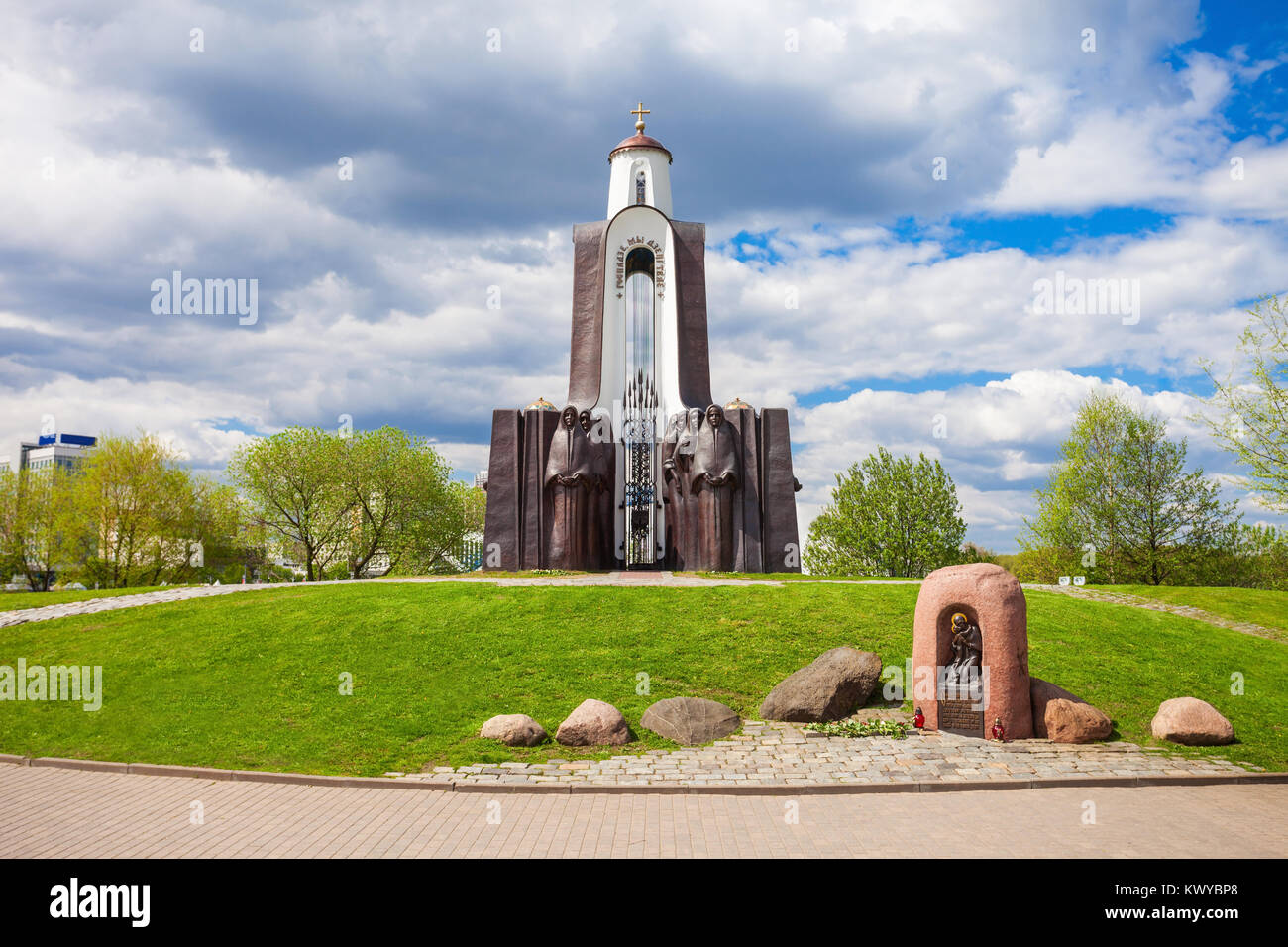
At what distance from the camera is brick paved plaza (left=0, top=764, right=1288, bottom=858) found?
6402mm

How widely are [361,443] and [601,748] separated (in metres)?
30.1

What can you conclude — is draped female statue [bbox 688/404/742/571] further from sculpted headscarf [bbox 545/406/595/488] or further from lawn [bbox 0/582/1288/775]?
lawn [bbox 0/582/1288/775]

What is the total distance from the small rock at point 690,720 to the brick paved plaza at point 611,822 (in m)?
1.80

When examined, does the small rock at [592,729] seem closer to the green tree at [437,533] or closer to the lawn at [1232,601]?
the lawn at [1232,601]

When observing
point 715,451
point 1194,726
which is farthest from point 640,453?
point 1194,726

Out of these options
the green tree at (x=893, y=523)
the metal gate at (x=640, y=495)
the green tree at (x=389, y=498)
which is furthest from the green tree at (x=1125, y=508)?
the green tree at (x=389, y=498)

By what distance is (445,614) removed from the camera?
1475cm

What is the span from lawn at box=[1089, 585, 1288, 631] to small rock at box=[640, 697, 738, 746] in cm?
1368

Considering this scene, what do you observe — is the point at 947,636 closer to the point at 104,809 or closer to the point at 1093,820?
the point at 1093,820

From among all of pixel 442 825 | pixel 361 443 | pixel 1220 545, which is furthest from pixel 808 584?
pixel 361 443

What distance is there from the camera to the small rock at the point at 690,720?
9852mm

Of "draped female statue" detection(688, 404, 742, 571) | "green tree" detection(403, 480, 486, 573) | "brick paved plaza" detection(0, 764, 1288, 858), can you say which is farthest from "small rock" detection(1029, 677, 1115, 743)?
"green tree" detection(403, 480, 486, 573)

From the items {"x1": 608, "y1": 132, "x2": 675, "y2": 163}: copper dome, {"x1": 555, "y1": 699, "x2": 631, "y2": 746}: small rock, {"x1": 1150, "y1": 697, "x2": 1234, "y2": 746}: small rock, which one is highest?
{"x1": 608, "y1": 132, "x2": 675, "y2": 163}: copper dome

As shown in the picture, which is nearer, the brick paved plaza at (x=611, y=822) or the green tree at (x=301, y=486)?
the brick paved plaza at (x=611, y=822)
